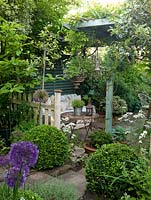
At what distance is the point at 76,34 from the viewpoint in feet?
20.5

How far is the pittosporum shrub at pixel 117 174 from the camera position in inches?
99.3

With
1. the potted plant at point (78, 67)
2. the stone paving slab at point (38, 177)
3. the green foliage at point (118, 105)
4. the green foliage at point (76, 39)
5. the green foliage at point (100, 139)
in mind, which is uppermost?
the green foliage at point (76, 39)

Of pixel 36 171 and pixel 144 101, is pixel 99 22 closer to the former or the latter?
pixel 144 101

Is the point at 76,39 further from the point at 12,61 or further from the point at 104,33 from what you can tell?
the point at 12,61

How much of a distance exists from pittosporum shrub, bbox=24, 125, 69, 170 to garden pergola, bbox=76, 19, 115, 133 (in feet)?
5.37

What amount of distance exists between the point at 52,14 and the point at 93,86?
305cm

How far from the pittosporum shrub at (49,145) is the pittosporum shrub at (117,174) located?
2.63 ft

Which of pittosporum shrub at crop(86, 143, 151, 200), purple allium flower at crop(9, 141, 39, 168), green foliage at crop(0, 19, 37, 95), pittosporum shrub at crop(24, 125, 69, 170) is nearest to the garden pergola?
green foliage at crop(0, 19, 37, 95)

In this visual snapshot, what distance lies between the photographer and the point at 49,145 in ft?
11.7

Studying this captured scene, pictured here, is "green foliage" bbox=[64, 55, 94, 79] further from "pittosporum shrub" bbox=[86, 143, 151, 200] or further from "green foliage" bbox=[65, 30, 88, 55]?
"pittosporum shrub" bbox=[86, 143, 151, 200]

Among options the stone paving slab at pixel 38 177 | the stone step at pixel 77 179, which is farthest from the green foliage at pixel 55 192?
the stone paving slab at pixel 38 177

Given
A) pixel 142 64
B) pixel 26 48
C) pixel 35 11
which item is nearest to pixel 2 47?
pixel 26 48

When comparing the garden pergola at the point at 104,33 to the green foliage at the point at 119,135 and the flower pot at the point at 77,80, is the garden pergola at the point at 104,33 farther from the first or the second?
the flower pot at the point at 77,80

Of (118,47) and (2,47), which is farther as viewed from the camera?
(2,47)
